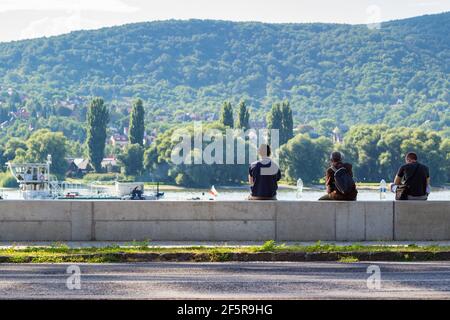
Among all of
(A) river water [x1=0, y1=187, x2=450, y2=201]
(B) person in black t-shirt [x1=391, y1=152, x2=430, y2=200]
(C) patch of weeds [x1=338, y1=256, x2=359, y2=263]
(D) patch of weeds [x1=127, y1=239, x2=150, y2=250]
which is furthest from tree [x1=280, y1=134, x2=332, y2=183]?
(C) patch of weeds [x1=338, y1=256, x2=359, y2=263]

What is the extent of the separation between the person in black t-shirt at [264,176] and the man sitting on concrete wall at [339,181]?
3.60 feet

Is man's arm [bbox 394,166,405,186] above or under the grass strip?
above

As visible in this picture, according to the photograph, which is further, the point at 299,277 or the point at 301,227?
the point at 301,227

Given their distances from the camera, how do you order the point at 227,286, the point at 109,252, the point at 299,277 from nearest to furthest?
the point at 227,286, the point at 299,277, the point at 109,252

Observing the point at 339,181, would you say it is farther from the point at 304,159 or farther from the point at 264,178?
the point at 304,159

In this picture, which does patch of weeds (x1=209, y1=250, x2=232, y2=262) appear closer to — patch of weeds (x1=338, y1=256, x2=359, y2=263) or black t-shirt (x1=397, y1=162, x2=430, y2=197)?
patch of weeds (x1=338, y1=256, x2=359, y2=263)

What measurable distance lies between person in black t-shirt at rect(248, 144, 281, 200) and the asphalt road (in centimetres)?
426

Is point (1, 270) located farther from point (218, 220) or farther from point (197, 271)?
point (218, 220)

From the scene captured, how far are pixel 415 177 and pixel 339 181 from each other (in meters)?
1.64

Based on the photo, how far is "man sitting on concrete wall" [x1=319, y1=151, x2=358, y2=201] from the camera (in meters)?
22.3

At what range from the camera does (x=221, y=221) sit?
23.0 meters

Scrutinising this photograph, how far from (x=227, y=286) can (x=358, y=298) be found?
2.20m

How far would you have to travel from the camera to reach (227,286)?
46.7 feet
